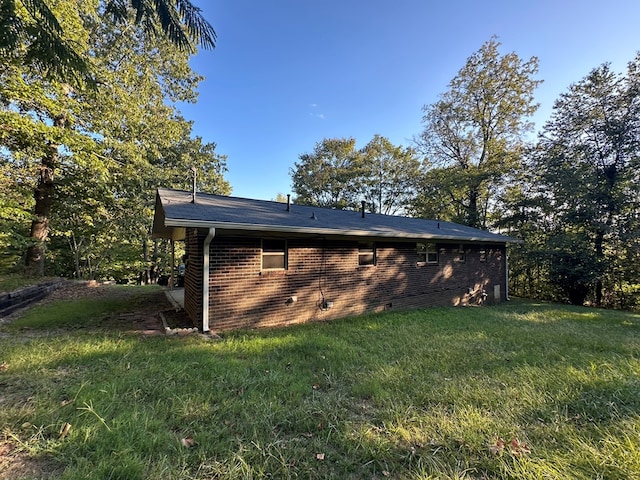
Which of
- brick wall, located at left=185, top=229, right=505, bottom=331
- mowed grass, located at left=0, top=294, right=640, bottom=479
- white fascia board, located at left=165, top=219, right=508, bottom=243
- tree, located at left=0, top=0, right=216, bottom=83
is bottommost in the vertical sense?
mowed grass, located at left=0, top=294, right=640, bottom=479

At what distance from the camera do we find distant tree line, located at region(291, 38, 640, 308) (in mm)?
13648

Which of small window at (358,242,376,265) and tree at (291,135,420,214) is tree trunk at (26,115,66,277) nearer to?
small window at (358,242,376,265)

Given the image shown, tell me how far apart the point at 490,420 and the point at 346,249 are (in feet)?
18.3

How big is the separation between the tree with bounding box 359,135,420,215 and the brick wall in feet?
51.6

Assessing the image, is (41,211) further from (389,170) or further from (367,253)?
(389,170)

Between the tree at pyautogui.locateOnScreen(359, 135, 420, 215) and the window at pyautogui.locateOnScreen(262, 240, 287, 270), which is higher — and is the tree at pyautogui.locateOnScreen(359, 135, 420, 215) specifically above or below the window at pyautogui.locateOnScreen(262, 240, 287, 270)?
above

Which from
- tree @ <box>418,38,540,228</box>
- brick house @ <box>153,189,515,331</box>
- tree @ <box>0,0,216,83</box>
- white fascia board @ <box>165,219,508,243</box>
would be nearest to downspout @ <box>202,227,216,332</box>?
→ brick house @ <box>153,189,515,331</box>

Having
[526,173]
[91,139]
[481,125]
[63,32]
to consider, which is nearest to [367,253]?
[63,32]

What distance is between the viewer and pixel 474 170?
19016mm

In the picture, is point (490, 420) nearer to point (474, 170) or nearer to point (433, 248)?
point (433, 248)

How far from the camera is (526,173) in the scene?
1722cm

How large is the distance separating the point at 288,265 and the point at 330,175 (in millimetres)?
19909

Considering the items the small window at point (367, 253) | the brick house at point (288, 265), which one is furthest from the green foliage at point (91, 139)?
the small window at point (367, 253)

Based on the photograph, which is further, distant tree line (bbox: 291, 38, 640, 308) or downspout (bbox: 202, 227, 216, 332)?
distant tree line (bbox: 291, 38, 640, 308)
